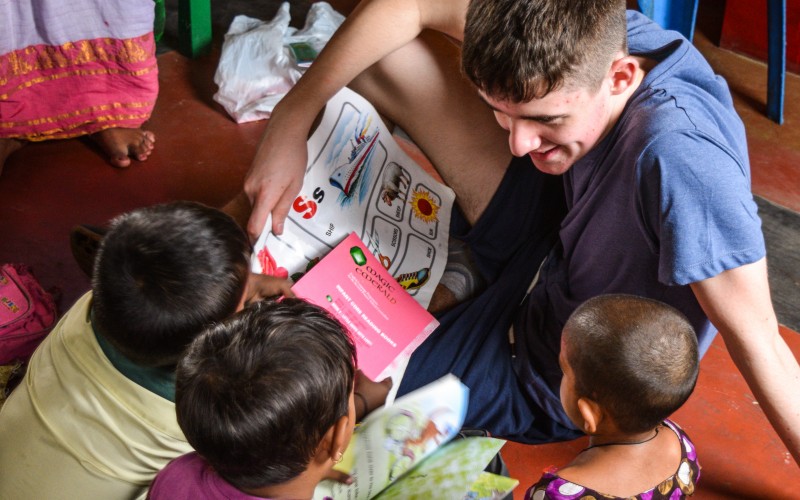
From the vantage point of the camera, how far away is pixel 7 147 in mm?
2166

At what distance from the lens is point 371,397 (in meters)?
1.34

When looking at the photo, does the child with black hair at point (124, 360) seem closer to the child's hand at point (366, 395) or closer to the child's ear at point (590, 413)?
the child's hand at point (366, 395)

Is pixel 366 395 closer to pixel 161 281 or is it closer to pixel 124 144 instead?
pixel 161 281

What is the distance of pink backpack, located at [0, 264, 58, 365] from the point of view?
1.61 meters

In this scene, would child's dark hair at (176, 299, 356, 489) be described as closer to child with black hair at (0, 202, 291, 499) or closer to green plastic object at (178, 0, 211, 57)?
child with black hair at (0, 202, 291, 499)

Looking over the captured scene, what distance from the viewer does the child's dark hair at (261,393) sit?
895 mm

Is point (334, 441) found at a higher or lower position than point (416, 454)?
higher

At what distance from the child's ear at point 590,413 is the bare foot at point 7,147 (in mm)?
1672

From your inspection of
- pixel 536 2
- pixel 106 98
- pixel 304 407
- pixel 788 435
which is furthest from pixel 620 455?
pixel 106 98

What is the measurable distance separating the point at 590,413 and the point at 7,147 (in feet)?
5.71

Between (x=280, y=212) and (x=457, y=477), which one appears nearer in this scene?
(x=457, y=477)

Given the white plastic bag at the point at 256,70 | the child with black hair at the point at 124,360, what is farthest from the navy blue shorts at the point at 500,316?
the white plastic bag at the point at 256,70

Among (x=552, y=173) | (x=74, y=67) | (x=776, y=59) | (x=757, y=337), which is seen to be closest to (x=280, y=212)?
(x=552, y=173)

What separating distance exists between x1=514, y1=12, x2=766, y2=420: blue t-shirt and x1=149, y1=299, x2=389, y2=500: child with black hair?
0.48 meters
